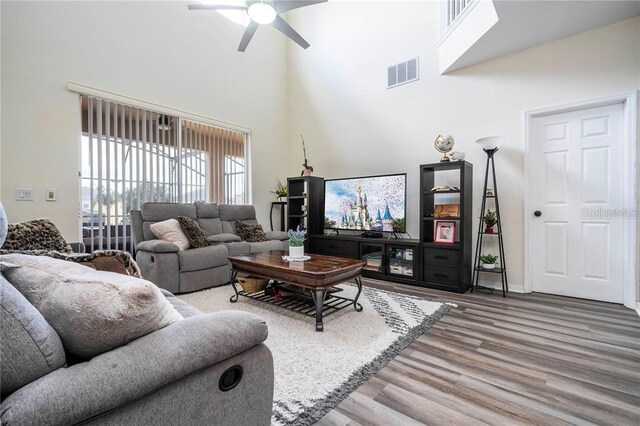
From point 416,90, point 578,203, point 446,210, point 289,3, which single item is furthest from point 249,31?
point 578,203

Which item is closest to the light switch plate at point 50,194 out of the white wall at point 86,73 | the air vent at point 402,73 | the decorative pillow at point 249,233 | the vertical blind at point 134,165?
the white wall at point 86,73

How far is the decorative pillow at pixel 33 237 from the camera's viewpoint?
5.77 ft

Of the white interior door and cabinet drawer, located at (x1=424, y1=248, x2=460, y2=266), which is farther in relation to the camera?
cabinet drawer, located at (x1=424, y1=248, x2=460, y2=266)

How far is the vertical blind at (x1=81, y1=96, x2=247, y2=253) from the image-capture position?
11.4 ft

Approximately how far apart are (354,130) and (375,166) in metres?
0.75

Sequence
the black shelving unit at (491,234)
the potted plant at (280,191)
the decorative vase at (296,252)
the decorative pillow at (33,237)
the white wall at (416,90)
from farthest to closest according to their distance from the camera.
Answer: the potted plant at (280,191) < the black shelving unit at (491,234) < the white wall at (416,90) < the decorative vase at (296,252) < the decorative pillow at (33,237)

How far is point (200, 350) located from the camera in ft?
2.78

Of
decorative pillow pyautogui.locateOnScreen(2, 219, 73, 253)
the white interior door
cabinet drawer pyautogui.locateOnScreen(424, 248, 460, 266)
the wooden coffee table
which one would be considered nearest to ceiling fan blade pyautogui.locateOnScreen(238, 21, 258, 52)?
the wooden coffee table

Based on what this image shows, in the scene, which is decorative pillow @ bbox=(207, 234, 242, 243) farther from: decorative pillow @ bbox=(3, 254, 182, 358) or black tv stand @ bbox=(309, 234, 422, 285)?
decorative pillow @ bbox=(3, 254, 182, 358)

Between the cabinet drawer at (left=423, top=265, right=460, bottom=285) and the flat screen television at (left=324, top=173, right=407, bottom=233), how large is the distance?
62 centimetres

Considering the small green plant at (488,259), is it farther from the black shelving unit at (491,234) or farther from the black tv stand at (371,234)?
the black tv stand at (371,234)

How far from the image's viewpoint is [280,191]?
5348 mm

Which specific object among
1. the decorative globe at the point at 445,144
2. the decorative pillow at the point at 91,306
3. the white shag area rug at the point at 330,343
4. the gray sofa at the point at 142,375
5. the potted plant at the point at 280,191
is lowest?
the white shag area rug at the point at 330,343

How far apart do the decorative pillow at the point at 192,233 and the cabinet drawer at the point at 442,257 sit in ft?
8.87
